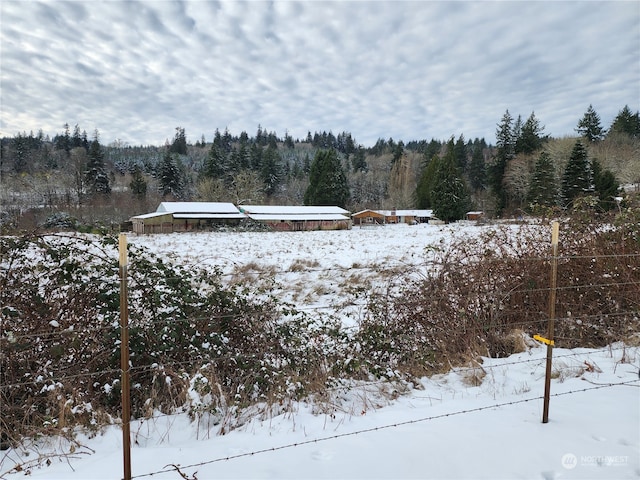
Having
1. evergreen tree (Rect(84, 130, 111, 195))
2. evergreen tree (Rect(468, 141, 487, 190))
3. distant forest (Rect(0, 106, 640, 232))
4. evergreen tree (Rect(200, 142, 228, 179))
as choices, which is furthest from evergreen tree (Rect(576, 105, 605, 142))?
evergreen tree (Rect(84, 130, 111, 195))

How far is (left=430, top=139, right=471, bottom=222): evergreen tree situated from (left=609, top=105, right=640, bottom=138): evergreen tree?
34.1 metres

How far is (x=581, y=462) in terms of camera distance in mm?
2756

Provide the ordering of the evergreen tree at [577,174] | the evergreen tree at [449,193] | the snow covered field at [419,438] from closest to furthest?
the snow covered field at [419,438], the evergreen tree at [577,174], the evergreen tree at [449,193]

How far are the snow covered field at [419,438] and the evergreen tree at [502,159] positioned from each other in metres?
52.3

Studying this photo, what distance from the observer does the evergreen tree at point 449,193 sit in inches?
1838

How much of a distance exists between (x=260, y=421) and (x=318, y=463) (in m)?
1.03

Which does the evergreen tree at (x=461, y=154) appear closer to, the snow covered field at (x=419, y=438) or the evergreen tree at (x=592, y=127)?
the evergreen tree at (x=592, y=127)

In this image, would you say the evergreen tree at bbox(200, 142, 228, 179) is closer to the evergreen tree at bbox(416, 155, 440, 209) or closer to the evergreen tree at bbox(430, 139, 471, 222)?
the evergreen tree at bbox(416, 155, 440, 209)

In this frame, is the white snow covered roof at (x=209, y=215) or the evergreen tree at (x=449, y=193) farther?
the evergreen tree at (x=449, y=193)

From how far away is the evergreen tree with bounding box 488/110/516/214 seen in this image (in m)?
52.2

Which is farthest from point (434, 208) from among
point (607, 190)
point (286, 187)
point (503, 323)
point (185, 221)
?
point (503, 323)

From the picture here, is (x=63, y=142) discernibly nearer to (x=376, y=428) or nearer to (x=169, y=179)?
(x=169, y=179)

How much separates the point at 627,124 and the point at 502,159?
27.7 metres

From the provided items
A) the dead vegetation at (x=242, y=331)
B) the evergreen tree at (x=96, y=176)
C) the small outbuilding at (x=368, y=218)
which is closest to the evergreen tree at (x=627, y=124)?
the small outbuilding at (x=368, y=218)
